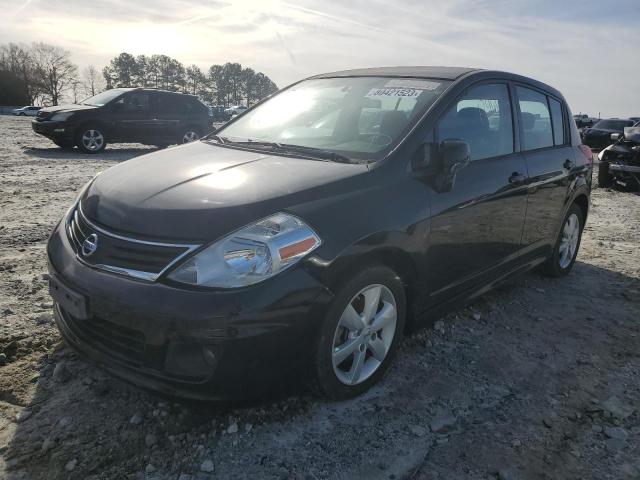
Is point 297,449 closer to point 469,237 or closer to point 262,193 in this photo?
point 262,193

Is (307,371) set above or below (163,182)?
below

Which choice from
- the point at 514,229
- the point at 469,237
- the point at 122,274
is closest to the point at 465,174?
the point at 469,237

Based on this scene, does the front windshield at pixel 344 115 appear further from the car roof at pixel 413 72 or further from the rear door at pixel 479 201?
the rear door at pixel 479 201

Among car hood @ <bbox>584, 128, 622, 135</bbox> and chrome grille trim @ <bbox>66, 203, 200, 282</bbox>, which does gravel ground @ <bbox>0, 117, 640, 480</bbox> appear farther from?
car hood @ <bbox>584, 128, 622, 135</bbox>

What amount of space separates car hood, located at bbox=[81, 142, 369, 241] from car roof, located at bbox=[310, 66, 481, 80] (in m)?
1.10

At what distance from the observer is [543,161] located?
4039 millimetres

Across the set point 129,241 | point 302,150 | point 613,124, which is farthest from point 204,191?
point 613,124

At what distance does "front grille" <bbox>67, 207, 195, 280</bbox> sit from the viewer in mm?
2116

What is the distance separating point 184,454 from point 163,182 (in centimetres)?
127

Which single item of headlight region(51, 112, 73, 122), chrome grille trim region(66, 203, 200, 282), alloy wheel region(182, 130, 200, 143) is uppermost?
headlight region(51, 112, 73, 122)

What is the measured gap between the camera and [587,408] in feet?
8.97

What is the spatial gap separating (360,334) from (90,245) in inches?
53.3

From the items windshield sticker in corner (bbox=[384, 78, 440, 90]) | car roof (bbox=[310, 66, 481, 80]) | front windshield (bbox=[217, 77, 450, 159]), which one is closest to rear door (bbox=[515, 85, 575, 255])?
car roof (bbox=[310, 66, 481, 80])

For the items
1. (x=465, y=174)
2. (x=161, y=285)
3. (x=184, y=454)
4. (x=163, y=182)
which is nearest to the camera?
(x=161, y=285)
